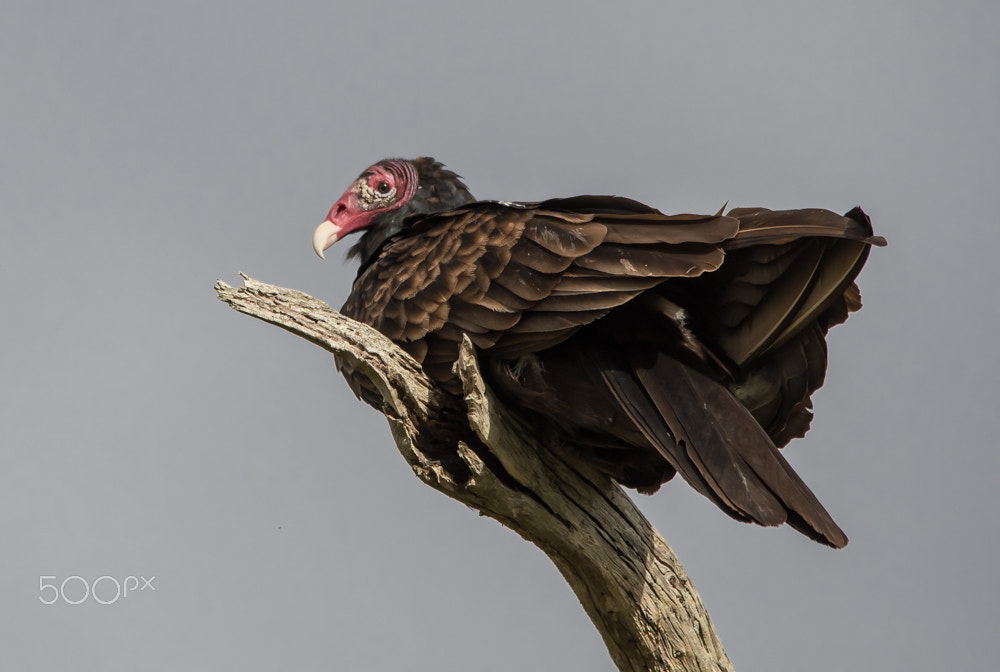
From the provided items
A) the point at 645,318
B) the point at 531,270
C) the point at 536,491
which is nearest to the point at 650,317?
the point at 645,318

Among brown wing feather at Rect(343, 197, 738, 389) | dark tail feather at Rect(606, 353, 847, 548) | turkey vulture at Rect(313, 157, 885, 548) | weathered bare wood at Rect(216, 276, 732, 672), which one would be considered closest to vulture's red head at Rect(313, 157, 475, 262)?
turkey vulture at Rect(313, 157, 885, 548)

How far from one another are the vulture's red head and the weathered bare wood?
Answer: 124 cm

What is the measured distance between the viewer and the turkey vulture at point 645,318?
2877mm

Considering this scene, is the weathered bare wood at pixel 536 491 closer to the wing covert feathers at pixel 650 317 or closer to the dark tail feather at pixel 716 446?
the wing covert feathers at pixel 650 317

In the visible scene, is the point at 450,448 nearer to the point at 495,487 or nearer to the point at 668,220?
the point at 495,487

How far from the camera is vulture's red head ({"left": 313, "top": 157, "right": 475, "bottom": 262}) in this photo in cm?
433

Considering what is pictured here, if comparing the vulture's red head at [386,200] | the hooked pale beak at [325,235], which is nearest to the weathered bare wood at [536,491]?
the hooked pale beak at [325,235]

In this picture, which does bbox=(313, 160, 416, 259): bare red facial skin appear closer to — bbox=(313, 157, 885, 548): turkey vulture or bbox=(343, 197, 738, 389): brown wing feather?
bbox=(313, 157, 885, 548): turkey vulture

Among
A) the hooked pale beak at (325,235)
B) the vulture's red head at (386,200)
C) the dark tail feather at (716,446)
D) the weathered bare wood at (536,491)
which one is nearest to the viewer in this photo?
the dark tail feather at (716,446)

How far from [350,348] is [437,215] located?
705 millimetres

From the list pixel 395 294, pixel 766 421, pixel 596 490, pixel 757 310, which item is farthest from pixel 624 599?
pixel 395 294

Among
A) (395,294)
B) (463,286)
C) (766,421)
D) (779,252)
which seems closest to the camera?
(779,252)

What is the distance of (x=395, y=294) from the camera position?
3377 millimetres

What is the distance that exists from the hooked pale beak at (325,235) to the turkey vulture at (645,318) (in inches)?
27.0
